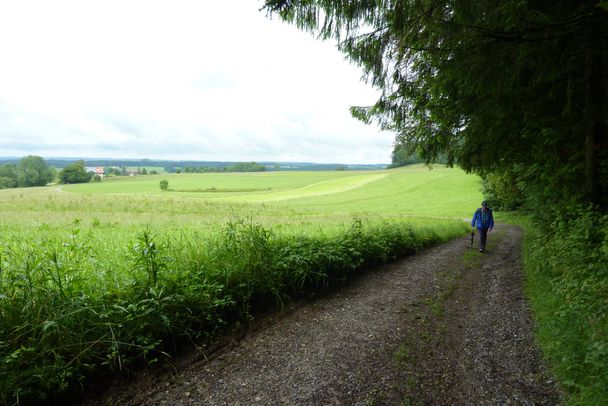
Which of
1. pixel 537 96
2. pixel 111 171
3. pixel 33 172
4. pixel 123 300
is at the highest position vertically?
pixel 537 96

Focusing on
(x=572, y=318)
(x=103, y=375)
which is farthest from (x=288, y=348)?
(x=572, y=318)

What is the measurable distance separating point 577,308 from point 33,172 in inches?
3226

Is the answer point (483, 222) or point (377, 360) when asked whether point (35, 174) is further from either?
point (377, 360)

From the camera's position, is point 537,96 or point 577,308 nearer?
point 577,308

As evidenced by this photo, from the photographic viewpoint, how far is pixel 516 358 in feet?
12.9

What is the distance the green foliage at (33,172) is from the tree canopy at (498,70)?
74.7 m

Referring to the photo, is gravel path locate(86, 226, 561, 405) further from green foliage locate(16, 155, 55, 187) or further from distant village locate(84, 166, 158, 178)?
distant village locate(84, 166, 158, 178)

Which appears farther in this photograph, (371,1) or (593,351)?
(371,1)

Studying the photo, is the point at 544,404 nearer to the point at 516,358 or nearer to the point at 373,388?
the point at 516,358

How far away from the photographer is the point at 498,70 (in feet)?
17.6

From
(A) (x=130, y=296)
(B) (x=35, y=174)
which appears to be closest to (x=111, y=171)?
(B) (x=35, y=174)

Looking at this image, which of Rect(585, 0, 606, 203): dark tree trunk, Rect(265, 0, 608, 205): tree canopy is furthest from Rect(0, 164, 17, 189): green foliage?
Rect(585, 0, 606, 203): dark tree trunk

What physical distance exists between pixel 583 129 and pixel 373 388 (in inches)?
273

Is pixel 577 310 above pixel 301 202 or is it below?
above
